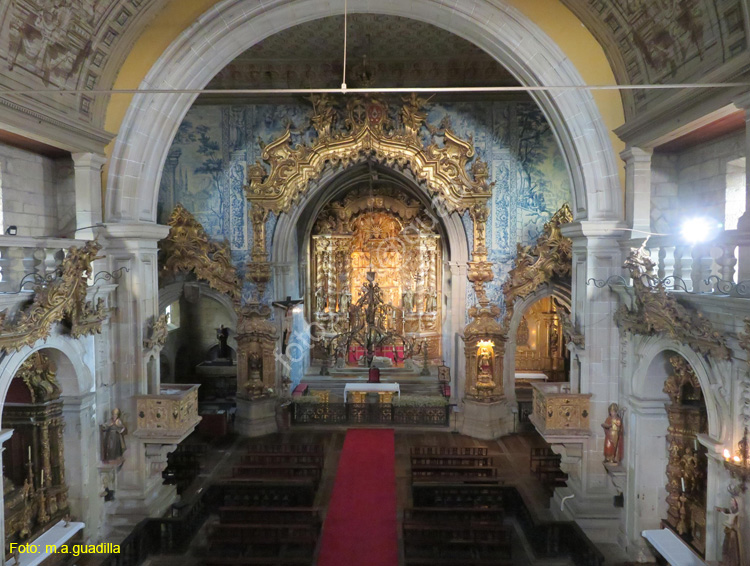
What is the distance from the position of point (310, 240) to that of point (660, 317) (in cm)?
1573

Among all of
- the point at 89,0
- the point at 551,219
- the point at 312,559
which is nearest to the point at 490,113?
the point at 551,219

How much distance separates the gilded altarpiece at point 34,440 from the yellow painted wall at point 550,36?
145 inches

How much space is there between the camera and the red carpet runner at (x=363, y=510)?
8.93 meters

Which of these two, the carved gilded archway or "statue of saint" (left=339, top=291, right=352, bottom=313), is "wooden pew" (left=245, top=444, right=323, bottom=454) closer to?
the carved gilded archway

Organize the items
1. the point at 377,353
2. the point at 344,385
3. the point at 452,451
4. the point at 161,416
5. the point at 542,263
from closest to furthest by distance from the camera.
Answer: the point at 161,416 < the point at 452,451 < the point at 542,263 < the point at 344,385 < the point at 377,353

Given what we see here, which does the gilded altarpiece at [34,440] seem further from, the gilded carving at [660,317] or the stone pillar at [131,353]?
the gilded carving at [660,317]

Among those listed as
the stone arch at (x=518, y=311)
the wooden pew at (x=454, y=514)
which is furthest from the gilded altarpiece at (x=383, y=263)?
the wooden pew at (x=454, y=514)

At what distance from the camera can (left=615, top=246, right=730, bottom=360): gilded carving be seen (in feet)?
22.0

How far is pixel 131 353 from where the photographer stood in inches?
380

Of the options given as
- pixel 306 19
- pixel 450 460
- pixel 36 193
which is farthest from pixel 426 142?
pixel 36 193

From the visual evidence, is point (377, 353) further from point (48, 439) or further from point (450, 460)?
point (48, 439)

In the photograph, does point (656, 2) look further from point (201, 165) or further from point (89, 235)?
point (201, 165)

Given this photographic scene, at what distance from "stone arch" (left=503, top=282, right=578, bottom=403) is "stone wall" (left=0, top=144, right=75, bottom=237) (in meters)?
11.5

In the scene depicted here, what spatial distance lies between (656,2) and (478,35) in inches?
127
